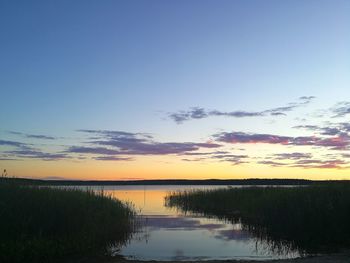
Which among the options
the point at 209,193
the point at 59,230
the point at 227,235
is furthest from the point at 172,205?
the point at 59,230

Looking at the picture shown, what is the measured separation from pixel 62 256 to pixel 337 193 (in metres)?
13.2

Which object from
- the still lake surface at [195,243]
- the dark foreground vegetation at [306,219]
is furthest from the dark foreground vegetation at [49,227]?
the dark foreground vegetation at [306,219]

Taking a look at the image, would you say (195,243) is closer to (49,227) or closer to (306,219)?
(306,219)

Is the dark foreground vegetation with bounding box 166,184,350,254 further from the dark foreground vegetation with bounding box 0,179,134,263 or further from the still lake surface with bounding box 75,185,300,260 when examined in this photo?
the dark foreground vegetation with bounding box 0,179,134,263

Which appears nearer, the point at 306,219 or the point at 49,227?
the point at 49,227

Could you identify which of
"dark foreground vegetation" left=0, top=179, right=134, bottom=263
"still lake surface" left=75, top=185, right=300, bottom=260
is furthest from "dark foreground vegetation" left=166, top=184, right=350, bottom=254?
"dark foreground vegetation" left=0, top=179, right=134, bottom=263

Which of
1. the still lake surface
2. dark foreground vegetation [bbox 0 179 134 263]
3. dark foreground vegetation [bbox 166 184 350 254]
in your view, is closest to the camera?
dark foreground vegetation [bbox 0 179 134 263]

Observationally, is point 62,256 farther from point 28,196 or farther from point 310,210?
point 310,210

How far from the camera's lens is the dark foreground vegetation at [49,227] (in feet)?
52.4

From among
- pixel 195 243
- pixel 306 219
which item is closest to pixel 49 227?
pixel 195 243

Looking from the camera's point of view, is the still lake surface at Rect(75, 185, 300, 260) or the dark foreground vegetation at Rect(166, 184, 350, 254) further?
the dark foreground vegetation at Rect(166, 184, 350, 254)

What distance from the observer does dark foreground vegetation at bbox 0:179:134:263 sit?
52.4 feet

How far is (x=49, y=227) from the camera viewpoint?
18.2 metres

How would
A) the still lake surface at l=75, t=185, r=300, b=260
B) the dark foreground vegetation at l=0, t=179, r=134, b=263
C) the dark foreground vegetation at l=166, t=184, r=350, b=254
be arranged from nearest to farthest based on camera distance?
the dark foreground vegetation at l=0, t=179, r=134, b=263 → the still lake surface at l=75, t=185, r=300, b=260 → the dark foreground vegetation at l=166, t=184, r=350, b=254
